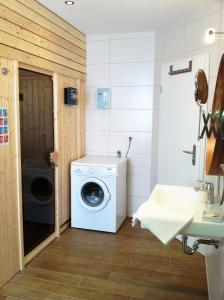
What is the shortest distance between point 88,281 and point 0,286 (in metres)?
0.75

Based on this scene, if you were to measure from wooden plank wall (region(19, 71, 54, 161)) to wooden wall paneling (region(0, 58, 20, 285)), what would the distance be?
0.18m

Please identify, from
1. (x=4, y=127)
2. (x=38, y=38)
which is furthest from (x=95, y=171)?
(x=38, y=38)

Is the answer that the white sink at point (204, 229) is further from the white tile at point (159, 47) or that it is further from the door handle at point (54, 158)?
the white tile at point (159, 47)

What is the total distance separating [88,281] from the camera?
8.34ft

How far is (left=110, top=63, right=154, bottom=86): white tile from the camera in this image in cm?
375

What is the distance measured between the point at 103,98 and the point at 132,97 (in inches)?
15.7

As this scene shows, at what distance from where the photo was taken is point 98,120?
4027mm

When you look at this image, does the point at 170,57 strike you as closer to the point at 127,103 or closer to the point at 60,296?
the point at 127,103

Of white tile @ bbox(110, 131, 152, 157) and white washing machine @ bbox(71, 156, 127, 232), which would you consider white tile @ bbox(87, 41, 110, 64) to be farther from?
white washing machine @ bbox(71, 156, 127, 232)

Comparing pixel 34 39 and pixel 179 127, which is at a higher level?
pixel 34 39

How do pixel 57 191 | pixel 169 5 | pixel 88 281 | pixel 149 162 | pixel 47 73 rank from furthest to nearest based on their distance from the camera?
1. pixel 149 162
2. pixel 57 191
3. pixel 47 73
4. pixel 169 5
5. pixel 88 281

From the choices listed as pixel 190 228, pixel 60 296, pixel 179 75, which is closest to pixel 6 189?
pixel 60 296

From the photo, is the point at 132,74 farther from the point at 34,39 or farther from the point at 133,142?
the point at 34,39

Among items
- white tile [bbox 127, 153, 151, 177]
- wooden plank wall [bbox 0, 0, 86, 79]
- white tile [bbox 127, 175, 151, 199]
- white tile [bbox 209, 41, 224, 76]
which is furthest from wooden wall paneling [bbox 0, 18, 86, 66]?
white tile [bbox 127, 175, 151, 199]
